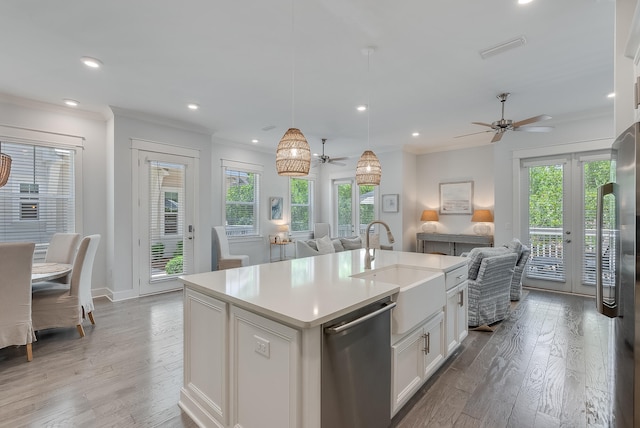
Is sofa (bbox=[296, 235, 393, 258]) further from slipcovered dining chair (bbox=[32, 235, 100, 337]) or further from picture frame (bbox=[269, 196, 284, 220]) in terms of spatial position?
slipcovered dining chair (bbox=[32, 235, 100, 337])

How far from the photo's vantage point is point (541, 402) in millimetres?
2150

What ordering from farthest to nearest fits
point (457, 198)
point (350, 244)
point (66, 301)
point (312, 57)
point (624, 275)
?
point (457, 198), point (350, 244), point (66, 301), point (312, 57), point (624, 275)

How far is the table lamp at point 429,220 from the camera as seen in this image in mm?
6934

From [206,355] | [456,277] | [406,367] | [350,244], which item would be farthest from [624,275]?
[350,244]

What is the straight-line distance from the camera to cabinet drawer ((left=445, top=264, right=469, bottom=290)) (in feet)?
8.18

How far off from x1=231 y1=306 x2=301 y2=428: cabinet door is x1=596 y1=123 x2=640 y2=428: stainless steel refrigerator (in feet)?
4.39

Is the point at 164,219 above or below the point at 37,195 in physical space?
below

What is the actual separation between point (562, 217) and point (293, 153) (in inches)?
205

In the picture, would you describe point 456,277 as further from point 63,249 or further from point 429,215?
point 63,249

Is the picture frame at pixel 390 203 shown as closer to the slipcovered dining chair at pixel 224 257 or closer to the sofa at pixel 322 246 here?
the sofa at pixel 322 246

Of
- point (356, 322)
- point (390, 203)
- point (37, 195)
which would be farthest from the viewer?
point (390, 203)

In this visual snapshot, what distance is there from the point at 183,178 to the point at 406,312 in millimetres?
4684

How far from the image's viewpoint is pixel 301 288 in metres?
1.81

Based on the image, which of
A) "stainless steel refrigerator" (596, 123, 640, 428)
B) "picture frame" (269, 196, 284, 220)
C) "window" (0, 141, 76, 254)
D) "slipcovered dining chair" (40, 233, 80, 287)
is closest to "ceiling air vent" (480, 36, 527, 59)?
"stainless steel refrigerator" (596, 123, 640, 428)
